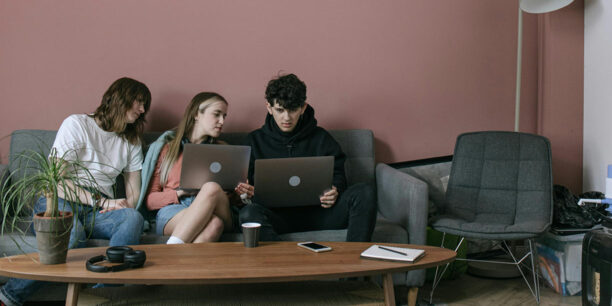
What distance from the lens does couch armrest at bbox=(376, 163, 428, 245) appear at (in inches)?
76.7

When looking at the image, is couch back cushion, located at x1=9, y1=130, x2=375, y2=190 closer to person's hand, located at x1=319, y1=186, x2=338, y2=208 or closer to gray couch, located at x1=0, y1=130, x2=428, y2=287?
gray couch, located at x1=0, y1=130, x2=428, y2=287

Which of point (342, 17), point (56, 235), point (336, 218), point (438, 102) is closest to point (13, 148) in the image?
point (56, 235)

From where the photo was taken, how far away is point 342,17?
265 cm

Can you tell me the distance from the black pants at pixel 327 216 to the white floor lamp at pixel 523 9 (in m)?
1.29

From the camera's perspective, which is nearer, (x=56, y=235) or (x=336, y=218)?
(x=56, y=235)

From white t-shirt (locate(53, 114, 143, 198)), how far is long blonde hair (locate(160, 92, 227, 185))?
0.48ft

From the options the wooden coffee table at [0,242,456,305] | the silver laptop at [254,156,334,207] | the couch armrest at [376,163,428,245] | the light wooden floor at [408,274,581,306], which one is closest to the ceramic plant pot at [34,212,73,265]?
the wooden coffee table at [0,242,456,305]

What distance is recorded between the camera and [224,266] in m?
1.25

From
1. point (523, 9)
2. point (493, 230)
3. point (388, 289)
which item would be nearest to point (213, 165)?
point (388, 289)

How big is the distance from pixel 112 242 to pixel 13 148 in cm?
90

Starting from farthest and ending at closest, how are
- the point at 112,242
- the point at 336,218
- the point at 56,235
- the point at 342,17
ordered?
the point at 342,17 → the point at 336,218 → the point at 112,242 → the point at 56,235

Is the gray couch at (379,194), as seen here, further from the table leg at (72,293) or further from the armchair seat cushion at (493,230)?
the table leg at (72,293)

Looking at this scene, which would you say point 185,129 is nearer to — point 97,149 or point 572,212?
point 97,149

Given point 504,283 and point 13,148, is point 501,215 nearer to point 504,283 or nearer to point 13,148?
point 504,283
